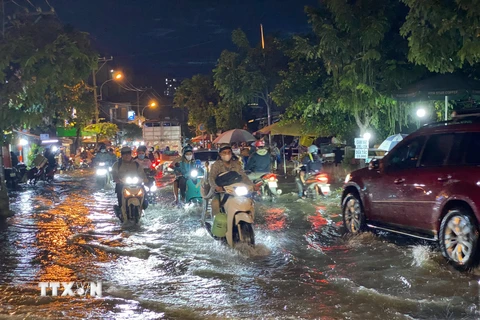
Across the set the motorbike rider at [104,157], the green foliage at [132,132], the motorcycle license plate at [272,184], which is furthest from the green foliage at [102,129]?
the motorcycle license plate at [272,184]

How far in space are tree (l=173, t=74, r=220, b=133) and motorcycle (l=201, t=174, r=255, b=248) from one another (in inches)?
1434

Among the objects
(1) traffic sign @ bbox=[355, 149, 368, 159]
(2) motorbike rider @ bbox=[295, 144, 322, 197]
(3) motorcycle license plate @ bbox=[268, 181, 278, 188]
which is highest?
(1) traffic sign @ bbox=[355, 149, 368, 159]

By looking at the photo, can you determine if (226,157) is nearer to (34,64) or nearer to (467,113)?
(467,113)

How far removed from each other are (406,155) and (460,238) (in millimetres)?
2031

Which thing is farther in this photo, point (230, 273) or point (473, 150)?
point (230, 273)

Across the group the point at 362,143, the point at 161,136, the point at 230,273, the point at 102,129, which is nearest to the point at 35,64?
the point at 230,273

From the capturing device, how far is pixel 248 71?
107 feet

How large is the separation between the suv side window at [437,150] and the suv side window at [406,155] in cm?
18

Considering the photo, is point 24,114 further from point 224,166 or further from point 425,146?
point 425,146

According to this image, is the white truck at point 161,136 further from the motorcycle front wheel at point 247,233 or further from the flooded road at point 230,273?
the motorcycle front wheel at point 247,233

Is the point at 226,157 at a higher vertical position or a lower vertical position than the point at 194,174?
higher

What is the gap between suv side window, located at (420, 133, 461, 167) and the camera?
7.39m

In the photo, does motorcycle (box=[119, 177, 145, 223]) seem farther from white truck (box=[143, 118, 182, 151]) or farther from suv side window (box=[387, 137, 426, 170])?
white truck (box=[143, 118, 182, 151])

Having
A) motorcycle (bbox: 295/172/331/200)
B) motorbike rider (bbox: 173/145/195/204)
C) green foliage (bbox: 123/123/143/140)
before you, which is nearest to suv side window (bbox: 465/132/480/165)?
motorbike rider (bbox: 173/145/195/204)
